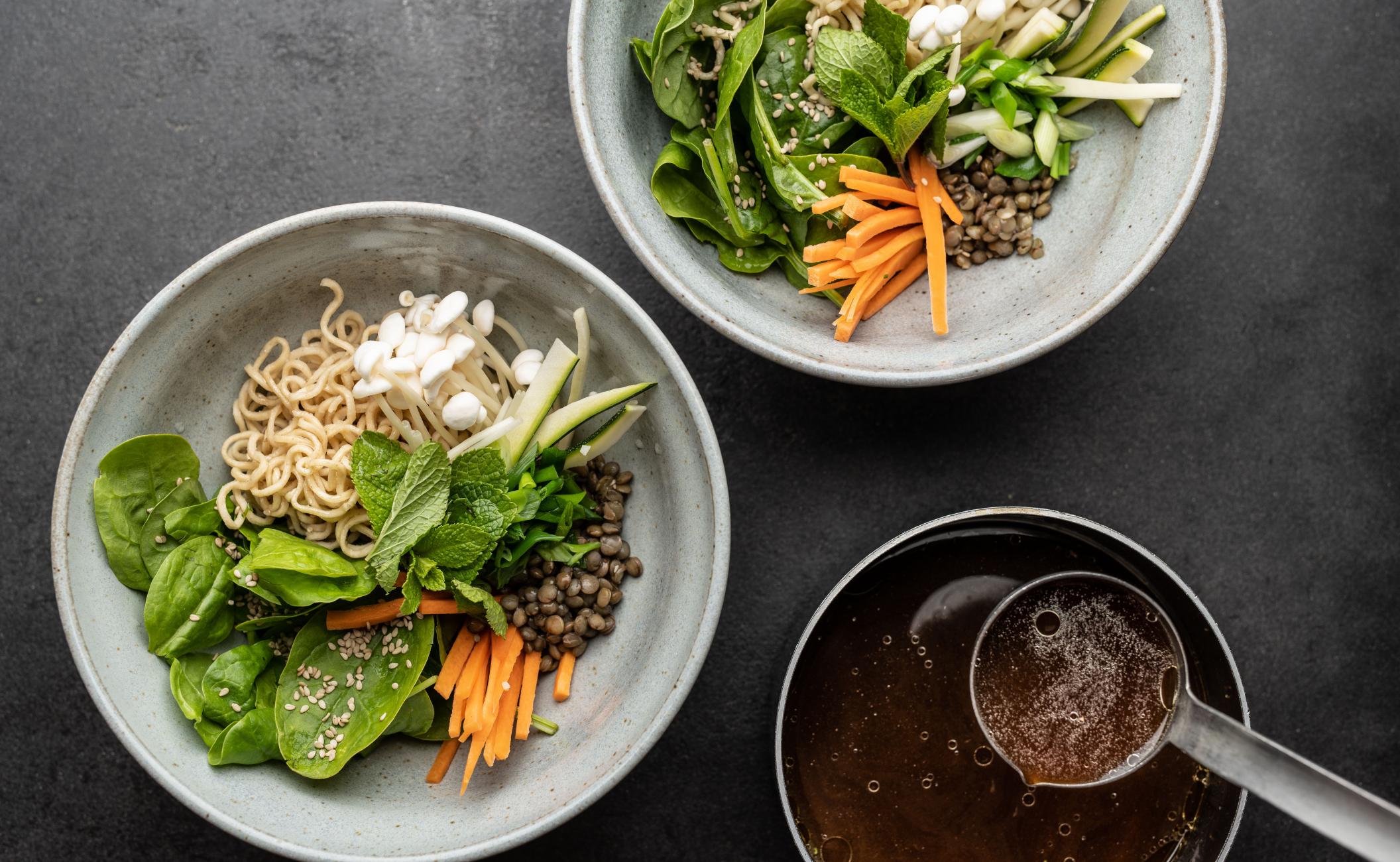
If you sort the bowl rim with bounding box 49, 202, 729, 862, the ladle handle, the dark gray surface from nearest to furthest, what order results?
the ladle handle, the bowl rim with bounding box 49, 202, 729, 862, the dark gray surface

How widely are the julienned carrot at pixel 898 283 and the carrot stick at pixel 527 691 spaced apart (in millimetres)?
1000

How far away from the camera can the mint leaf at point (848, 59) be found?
6.04 feet

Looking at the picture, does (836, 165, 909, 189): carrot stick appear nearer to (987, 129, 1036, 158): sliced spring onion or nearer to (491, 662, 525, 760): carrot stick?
(987, 129, 1036, 158): sliced spring onion

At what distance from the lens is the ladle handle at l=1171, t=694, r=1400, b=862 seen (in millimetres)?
1289

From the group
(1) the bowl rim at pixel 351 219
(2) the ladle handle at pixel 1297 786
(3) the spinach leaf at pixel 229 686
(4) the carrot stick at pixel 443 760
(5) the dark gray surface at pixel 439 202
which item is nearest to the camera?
(2) the ladle handle at pixel 1297 786

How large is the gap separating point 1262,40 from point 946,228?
0.94m

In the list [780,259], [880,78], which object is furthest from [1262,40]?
[780,259]

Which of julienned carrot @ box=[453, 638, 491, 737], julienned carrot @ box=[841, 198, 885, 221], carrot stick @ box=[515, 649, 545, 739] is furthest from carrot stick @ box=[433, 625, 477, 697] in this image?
julienned carrot @ box=[841, 198, 885, 221]

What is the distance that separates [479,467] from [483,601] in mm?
255

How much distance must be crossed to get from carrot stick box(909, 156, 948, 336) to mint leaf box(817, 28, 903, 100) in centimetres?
21

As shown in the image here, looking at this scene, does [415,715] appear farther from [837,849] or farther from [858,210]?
[858,210]

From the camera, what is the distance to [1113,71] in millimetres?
1946

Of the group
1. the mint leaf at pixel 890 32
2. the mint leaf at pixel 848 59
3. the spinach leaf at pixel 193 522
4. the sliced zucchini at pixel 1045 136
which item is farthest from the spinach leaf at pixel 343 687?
the sliced zucchini at pixel 1045 136

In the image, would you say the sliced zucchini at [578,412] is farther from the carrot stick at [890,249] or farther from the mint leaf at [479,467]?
the carrot stick at [890,249]
